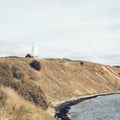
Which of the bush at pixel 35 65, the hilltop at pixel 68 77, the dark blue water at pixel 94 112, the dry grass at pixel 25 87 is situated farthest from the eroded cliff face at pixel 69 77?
the dry grass at pixel 25 87

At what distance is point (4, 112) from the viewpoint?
21.0 m

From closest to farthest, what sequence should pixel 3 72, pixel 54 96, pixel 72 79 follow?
pixel 3 72 < pixel 54 96 < pixel 72 79

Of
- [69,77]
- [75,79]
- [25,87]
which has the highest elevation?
[25,87]

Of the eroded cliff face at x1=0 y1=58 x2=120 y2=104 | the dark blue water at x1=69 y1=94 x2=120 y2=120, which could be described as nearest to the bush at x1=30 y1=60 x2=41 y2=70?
the eroded cliff face at x1=0 y1=58 x2=120 y2=104

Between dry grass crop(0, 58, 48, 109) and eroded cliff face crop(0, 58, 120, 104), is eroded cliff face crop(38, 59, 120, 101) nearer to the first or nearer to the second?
eroded cliff face crop(0, 58, 120, 104)

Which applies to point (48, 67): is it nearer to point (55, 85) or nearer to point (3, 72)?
→ point (55, 85)

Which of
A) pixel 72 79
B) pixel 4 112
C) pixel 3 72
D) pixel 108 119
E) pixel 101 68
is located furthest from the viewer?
pixel 101 68

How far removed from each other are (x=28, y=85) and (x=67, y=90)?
2279 inches

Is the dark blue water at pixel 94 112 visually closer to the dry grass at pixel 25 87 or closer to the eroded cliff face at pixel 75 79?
the dry grass at pixel 25 87

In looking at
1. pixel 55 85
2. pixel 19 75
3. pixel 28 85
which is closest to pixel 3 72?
pixel 19 75

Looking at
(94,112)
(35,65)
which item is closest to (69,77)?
(35,65)

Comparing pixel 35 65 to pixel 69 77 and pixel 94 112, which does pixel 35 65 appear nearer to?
pixel 69 77

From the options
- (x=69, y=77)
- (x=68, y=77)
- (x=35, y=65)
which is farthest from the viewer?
(x=69, y=77)

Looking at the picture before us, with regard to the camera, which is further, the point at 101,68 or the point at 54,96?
the point at 101,68
